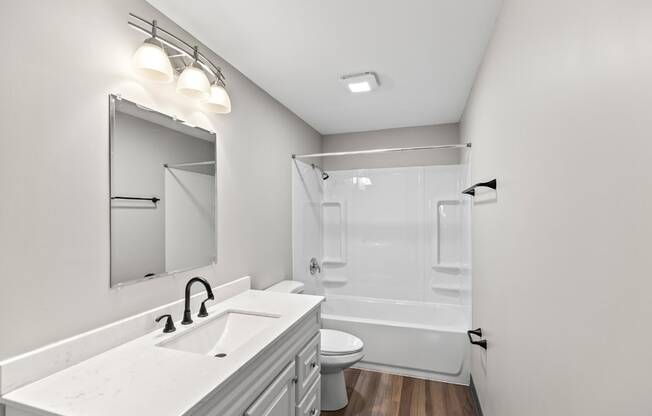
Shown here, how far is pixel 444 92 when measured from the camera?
258 centimetres

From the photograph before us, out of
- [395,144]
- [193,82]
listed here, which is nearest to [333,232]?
[395,144]

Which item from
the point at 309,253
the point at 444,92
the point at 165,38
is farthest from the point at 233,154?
the point at 444,92

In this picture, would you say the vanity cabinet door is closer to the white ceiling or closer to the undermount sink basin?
the undermount sink basin

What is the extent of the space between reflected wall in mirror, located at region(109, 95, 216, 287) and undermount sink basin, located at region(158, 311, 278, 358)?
12.9 inches

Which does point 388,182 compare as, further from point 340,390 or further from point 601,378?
point 601,378

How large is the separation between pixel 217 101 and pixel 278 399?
58.8 inches

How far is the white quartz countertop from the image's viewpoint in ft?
2.73

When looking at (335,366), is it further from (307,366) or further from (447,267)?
(447,267)

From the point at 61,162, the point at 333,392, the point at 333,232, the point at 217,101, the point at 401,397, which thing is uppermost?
the point at 217,101

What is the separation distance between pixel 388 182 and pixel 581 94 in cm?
283

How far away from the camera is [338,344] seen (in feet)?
7.89

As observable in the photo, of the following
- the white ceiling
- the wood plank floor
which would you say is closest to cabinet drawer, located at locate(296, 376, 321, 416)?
the wood plank floor

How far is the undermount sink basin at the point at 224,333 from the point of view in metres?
1.47

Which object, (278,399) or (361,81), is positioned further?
(361,81)
